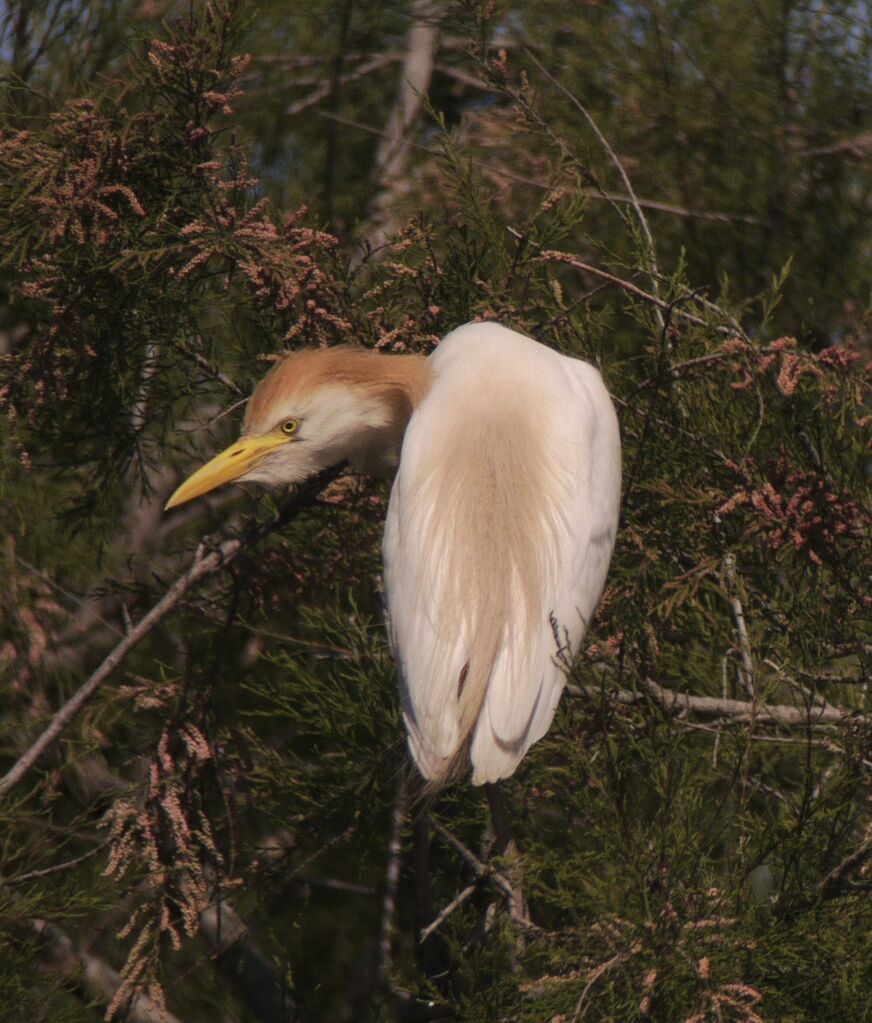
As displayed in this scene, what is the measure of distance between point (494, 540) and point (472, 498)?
0.08 metres

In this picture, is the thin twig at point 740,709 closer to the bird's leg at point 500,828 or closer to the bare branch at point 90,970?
the bird's leg at point 500,828

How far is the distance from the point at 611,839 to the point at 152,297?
115cm

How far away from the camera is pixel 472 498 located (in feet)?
6.47

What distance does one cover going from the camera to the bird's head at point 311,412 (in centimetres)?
197

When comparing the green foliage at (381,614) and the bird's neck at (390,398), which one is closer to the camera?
the green foliage at (381,614)

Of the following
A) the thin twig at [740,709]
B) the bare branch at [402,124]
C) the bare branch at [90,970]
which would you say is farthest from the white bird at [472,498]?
the bare branch at [402,124]

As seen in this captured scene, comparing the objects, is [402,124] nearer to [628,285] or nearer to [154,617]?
[628,285]

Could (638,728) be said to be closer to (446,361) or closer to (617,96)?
(446,361)

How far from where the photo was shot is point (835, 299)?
2.97m

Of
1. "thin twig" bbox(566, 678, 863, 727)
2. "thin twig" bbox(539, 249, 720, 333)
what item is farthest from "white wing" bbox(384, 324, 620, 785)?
"thin twig" bbox(539, 249, 720, 333)

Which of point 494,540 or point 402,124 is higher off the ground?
point 402,124

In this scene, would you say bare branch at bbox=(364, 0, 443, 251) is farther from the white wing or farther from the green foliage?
the white wing

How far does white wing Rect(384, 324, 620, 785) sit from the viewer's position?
1807 millimetres

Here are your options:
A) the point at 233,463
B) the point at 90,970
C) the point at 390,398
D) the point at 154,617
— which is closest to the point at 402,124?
the point at 390,398
